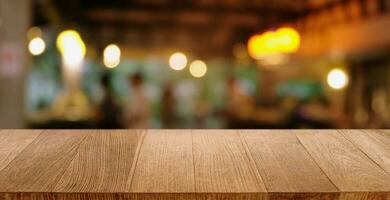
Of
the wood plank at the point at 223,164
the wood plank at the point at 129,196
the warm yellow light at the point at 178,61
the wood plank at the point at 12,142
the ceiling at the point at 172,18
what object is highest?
the ceiling at the point at 172,18

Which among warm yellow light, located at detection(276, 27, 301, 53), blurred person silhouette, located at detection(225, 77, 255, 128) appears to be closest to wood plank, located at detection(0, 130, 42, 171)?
warm yellow light, located at detection(276, 27, 301, 53)

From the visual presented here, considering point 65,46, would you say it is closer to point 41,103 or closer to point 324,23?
point 41,103

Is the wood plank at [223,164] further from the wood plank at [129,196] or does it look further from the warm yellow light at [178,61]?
the warm yellow light at [178,61]

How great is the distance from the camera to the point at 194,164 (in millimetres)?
1360

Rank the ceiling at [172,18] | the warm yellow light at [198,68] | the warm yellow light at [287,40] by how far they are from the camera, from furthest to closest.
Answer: the warm yellow light at [198,68], the ceiling at [172,18], the warm yellow light at [287,40]

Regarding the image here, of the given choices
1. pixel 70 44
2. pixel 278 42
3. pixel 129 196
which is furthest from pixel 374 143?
pixel 70 44

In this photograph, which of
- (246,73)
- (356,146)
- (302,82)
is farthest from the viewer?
(246,73)

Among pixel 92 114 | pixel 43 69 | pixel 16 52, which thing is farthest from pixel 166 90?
pixel 43 69

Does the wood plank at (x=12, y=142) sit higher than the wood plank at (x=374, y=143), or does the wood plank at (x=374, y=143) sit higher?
the wood plank at (x=12, y=142)

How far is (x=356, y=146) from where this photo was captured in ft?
5.01

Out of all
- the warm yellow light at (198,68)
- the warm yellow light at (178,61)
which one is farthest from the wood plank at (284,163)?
the warm yellow light at (198,68)

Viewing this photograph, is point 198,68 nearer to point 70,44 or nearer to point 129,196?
point 70,44

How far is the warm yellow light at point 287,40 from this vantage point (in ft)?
29.0

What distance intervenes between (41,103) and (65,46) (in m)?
2.10
